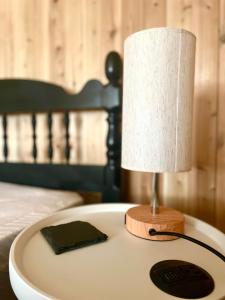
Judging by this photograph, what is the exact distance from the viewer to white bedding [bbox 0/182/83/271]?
2.02ft

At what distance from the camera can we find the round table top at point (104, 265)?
41 cm

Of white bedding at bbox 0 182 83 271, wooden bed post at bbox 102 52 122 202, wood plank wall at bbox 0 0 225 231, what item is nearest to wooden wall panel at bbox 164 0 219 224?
wood plank wall at bbox 0 0 225 231

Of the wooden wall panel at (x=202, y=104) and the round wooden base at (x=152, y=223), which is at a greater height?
the wooden wall panel at (x=202, y=104)

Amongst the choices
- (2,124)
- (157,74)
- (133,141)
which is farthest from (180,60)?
(2,124)

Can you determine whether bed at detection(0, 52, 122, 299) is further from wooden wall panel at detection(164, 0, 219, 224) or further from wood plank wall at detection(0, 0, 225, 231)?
wooden wall panel at detection(164, 0, 219, 224)

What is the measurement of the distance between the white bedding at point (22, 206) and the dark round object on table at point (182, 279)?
1.22 ft

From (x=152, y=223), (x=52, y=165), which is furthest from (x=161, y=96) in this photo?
(x=52, y=165)

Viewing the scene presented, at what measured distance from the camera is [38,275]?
0.46 m

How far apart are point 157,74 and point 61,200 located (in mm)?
552

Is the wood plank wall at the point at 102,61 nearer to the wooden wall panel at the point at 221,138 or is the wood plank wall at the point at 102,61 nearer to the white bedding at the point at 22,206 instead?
the wooden wall panel at the point at 221,138

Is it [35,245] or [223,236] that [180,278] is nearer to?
[223,236]

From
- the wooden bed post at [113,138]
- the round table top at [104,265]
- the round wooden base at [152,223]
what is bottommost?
the round table top at [104,265]

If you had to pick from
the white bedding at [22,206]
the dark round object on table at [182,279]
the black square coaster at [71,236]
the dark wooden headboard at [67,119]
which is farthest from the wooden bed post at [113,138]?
the dark round object on table at [182,279]

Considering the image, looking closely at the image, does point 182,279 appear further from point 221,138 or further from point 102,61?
point 102,61
